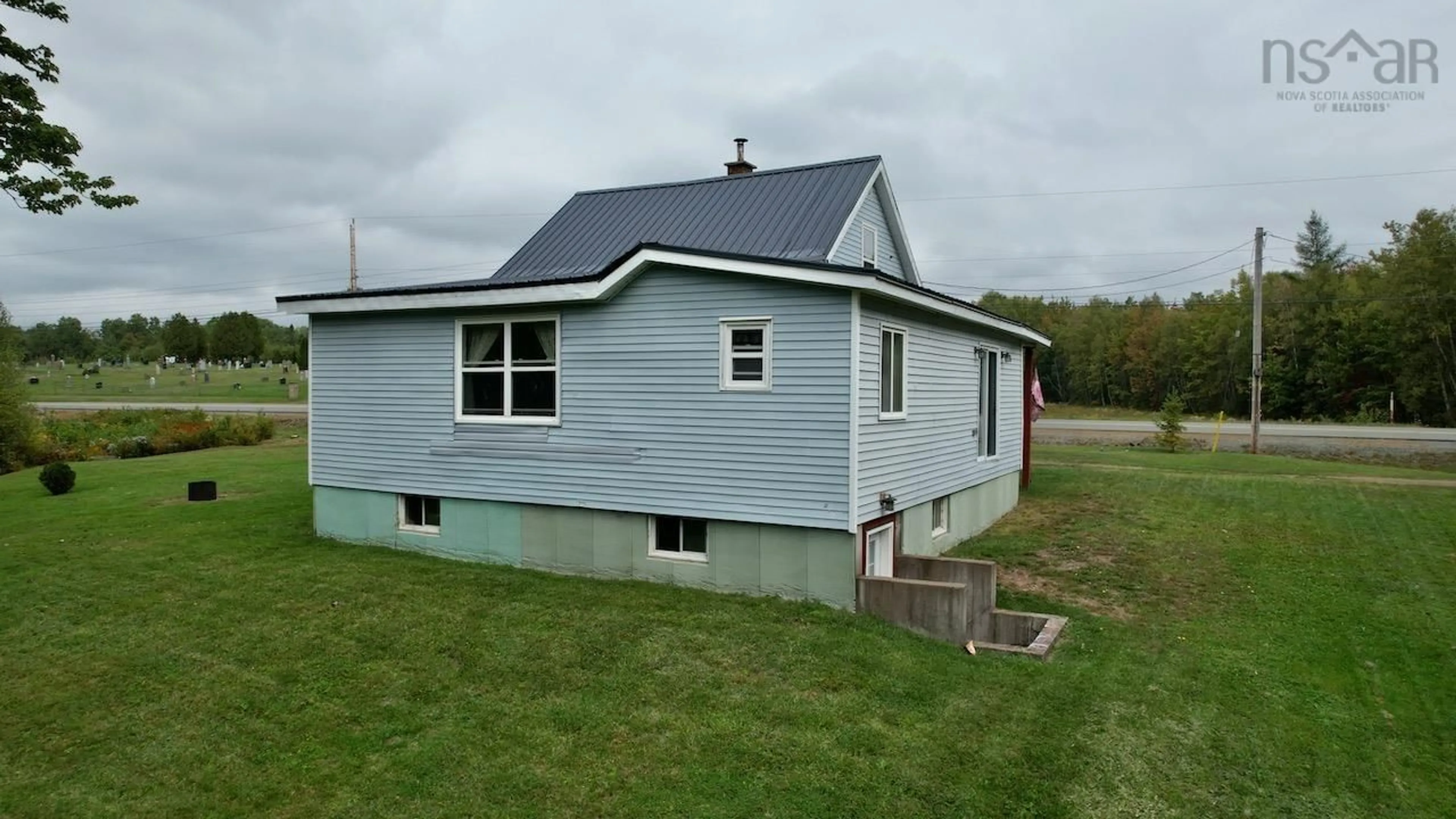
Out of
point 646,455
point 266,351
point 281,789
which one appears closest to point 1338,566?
point 646,455

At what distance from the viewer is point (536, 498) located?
33.7 feet

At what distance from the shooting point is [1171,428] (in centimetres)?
2636

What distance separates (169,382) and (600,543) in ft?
213

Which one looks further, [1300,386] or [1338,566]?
[1300,386]

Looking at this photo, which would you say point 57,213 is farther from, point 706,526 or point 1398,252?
point 1398,252

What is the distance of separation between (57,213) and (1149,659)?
1359cm

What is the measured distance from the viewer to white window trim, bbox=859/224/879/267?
13328mm

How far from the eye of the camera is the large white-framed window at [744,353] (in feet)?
29.1

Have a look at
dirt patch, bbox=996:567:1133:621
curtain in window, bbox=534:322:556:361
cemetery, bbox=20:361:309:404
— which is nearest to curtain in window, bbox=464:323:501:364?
curtain in window, bbox=534:322:556:361

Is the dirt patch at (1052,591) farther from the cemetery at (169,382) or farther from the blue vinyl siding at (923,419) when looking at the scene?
the cemetery at (169,382)

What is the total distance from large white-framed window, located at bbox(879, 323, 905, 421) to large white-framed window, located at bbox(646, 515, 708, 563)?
2400mm

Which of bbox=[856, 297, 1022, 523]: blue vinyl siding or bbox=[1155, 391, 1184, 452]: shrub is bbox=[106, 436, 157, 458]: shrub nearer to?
bbox=[856, 297, 1022, 523]: blue vinyl siding

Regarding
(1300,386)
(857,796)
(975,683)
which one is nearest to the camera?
(857,796)

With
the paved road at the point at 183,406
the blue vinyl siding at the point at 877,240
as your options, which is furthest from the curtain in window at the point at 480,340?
the paved road at the point at 183,406
